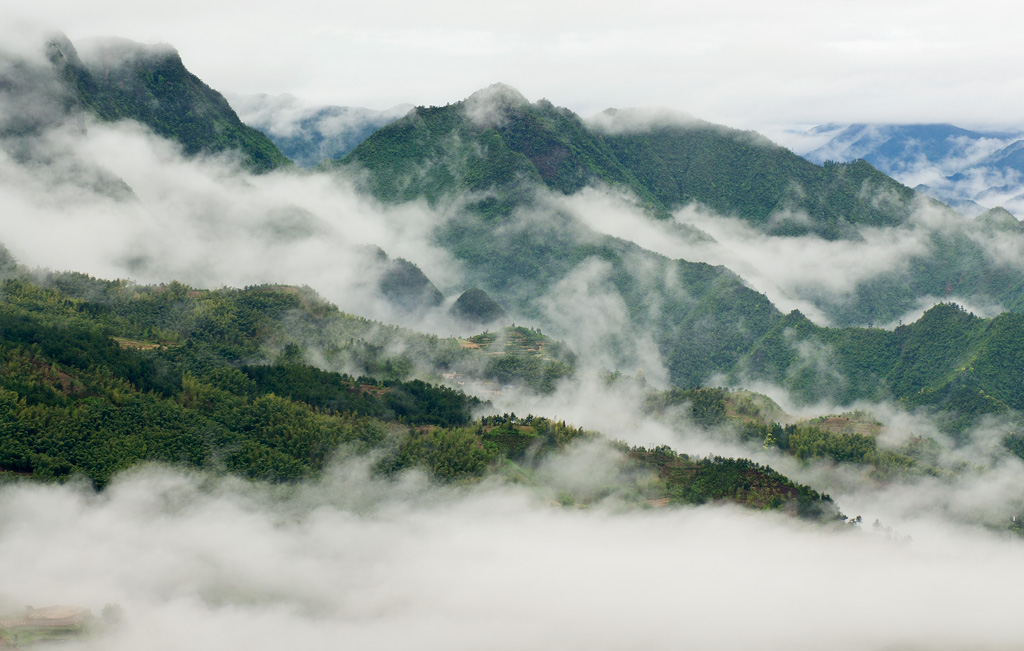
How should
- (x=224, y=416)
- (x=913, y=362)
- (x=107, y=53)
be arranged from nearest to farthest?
(x=224, y=416)
(x=913, y=362)
(x=107, y=53)

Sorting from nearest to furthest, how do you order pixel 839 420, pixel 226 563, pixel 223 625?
pixel 223 625 → pixel 226 563 → pixel 839 420

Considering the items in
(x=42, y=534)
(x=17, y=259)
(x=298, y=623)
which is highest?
(x=17, y=259)

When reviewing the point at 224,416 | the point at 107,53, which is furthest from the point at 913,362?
the point at 107,53

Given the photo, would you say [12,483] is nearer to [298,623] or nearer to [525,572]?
[298,623]

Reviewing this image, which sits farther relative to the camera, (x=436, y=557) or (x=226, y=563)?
(x=436, y=557)

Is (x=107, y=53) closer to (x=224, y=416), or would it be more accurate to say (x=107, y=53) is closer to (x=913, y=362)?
(x=224, y=416)

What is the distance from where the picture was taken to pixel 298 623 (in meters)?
80.7

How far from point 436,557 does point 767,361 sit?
10744 centimetres

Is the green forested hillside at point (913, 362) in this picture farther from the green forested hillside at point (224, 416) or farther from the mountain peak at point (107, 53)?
the mountain peak at point (107, 53)

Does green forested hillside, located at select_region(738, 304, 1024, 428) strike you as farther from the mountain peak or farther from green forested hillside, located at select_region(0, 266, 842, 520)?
the mountain peak

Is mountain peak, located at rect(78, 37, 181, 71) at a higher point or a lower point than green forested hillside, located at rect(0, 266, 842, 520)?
higher

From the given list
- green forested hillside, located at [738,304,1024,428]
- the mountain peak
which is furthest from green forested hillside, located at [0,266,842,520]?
the mountain peak

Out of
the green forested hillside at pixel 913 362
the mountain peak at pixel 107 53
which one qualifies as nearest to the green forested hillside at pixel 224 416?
the green forested hillside at pixel 913 362

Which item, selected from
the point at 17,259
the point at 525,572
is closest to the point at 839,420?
the point at 525,572
